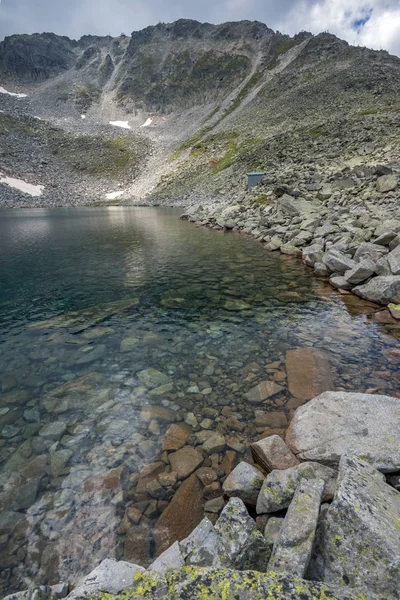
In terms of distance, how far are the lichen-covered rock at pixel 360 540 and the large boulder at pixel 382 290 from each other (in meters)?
9.35

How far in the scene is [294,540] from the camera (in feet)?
8.51

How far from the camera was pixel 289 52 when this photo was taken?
5531 inches

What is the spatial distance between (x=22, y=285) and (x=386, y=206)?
23229 millimetres

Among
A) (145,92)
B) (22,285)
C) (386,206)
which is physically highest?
(145,92)

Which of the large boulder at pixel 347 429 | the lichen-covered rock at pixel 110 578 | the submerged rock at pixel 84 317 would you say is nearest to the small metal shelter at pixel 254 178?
the submerged rock at pixel 84 317

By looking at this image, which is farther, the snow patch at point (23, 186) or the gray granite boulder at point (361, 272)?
the snow patch at point (23, 186)

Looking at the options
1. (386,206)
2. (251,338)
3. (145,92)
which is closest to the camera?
(251,338)

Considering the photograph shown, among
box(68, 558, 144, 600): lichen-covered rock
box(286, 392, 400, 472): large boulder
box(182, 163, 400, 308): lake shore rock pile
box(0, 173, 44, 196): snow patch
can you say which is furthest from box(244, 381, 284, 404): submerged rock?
box(0, 173, 44, 196): snow patch

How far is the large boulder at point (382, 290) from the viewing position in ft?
34.7

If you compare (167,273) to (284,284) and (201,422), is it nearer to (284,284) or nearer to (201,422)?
(284,284)

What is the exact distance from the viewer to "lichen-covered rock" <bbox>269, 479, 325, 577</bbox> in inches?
95.7

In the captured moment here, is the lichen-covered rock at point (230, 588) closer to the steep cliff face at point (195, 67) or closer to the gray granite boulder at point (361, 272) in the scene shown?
the gray granite boulder at point (361, 272)

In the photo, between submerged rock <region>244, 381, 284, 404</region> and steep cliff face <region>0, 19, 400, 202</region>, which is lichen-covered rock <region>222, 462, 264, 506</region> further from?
steep cliff face <region>0, 19, 400, 202</region>

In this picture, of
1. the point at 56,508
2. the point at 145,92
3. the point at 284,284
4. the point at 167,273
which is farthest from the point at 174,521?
the point at 145,92
